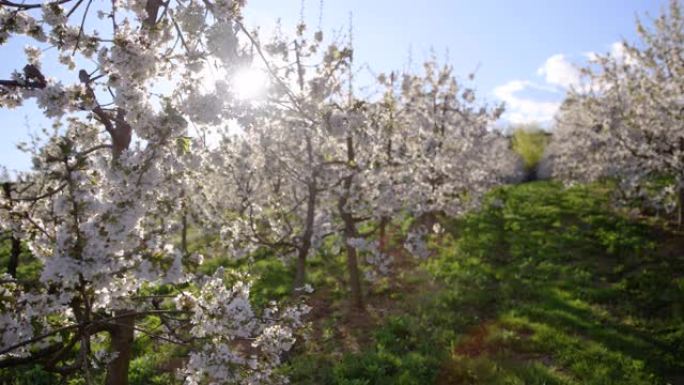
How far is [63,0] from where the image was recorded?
4957 millimetres

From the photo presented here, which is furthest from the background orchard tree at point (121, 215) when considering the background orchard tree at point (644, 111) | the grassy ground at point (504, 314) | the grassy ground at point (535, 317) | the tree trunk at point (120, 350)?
the background orchard tree at point (644, 111)

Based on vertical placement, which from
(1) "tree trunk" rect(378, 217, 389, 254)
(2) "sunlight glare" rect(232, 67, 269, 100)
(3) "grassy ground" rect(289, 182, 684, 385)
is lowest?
(3) "grassy ground" rect(289, 182, 684, 385)

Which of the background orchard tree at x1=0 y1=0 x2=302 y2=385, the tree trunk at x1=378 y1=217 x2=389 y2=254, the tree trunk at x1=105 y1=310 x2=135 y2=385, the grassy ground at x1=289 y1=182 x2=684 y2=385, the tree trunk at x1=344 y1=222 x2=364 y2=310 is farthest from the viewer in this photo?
the tree trunk at x1=378 y1=217 x2=389 y2=254

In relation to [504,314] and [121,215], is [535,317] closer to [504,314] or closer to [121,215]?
[504,314]

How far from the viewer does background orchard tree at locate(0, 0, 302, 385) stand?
373 cm

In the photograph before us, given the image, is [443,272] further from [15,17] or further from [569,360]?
[15,17]

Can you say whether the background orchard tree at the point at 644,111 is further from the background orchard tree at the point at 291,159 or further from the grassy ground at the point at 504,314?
the background orchard tree at the point at 291,159

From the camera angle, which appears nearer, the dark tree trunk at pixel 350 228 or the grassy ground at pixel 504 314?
the grassy ground at pixel 504 314

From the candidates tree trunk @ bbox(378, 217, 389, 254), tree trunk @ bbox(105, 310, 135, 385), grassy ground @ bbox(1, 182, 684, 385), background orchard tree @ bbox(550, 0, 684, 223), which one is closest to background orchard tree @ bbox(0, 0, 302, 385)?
tree trunk @ bbox(105, 310, 135, 385)

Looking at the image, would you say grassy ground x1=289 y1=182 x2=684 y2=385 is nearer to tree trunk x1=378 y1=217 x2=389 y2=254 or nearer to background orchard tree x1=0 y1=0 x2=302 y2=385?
tree trunk x1=378 y1=217 x2=389 y2=254

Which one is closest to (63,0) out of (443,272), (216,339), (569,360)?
(216,339)

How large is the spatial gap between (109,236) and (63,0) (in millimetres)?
2708

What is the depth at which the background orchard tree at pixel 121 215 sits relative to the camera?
3727 mm

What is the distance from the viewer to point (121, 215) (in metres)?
3.74
